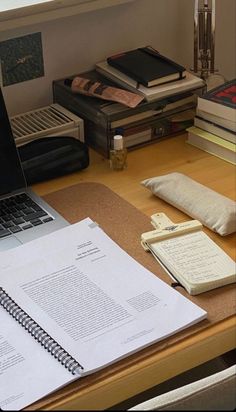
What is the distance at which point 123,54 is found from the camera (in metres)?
2.02

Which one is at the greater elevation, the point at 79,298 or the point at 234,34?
the point at 234,34

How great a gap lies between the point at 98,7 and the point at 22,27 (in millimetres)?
188

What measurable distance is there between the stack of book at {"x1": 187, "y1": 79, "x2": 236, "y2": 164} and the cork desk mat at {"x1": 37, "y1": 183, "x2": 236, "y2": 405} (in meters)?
0.29

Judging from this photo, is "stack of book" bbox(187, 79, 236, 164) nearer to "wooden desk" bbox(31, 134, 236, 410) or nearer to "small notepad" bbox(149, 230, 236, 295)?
"wooden desk" bbox(31, 134, 236, 410)

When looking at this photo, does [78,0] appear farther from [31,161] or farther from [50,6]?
[31,161]

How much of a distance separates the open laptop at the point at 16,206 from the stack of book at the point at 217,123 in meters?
0.43

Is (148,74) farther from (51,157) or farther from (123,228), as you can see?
(123,228)

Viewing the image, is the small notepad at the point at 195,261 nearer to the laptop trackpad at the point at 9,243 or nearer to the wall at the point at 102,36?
the laptop trackpad at the point at 9,243

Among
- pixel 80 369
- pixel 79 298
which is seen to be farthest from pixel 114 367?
pixel 79 298

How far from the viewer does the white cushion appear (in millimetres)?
1578

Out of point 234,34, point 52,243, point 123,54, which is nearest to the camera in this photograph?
point 52,243

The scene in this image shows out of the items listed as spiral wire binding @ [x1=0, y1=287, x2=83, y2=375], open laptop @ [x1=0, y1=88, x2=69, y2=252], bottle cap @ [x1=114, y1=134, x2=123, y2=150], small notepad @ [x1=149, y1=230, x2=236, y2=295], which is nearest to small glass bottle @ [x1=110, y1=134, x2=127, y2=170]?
bottle cap @ [x1=114, y1=134, x2=123, y2=150]

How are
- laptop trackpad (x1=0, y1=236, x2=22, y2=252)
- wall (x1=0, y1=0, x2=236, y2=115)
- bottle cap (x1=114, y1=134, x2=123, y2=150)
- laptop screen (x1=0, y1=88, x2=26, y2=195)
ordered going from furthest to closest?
wall (x1=0, y1=0, x2=236, y2=115)
bottle cap (x1=114, y1=134, x2=123, y2=150)
laptop screen (x1=0, y1=88, x2=26, y2=195)
laptop trackpad (x1=0, y1=236, x2=22, y2=252)

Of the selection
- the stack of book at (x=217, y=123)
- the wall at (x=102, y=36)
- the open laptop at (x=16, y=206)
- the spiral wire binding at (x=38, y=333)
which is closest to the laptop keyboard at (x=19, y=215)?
the open laptop at (x=16, y=206)
